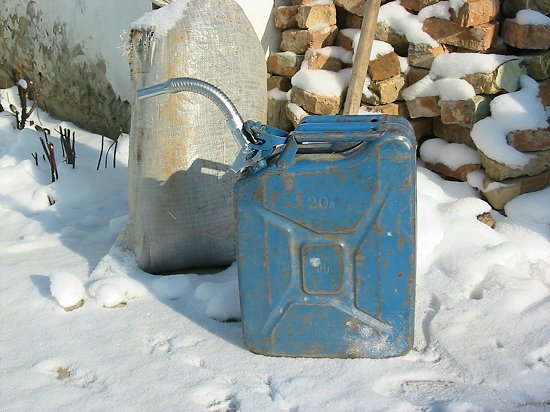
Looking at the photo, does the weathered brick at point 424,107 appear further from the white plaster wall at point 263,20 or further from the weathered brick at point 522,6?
the white plaster wall at point 263,20

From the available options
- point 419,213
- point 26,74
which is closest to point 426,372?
point 419,213

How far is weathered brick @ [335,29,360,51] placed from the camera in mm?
3408

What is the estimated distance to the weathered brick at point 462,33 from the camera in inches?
124

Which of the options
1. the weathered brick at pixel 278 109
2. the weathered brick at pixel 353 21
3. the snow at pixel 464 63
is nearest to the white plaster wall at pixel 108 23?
the weathered brick at pixel 278 109

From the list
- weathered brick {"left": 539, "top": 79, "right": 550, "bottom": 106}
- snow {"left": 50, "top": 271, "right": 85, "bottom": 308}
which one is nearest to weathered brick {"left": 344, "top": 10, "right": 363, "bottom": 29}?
weathered brick {"left": 539, "top": 79, "right": 550, "bottom": 106}

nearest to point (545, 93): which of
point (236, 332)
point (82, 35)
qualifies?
point (236, 332)

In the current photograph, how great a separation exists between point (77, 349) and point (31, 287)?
463 millimetres

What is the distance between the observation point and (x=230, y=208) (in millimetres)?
2861

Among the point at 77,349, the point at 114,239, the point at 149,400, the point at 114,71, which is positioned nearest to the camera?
the point at 149,400

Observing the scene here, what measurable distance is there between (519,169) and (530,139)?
A: 5.0 inches

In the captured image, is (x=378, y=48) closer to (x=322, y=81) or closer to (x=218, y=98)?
(x=322, y=81)

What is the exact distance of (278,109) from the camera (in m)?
3.53

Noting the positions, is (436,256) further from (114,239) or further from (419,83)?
(114,239)

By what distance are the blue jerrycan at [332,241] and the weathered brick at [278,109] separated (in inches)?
49.3
